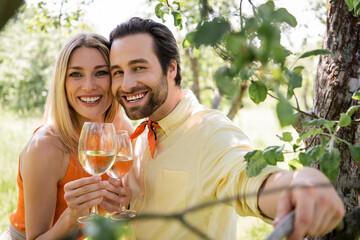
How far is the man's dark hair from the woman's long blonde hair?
6.0 inches

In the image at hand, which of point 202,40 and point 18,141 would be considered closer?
point 202,40

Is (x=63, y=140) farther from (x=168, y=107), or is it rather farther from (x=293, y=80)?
(x=293, y=80)

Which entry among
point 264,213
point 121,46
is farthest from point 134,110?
point 264,213

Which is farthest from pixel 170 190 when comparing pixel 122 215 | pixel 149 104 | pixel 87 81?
pixel 87 81

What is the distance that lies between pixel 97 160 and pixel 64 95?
1.08m

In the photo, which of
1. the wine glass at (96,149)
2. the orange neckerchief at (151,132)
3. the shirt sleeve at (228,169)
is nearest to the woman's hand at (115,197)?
the wine glass at (96,149)

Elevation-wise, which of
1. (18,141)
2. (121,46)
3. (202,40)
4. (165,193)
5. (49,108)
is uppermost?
(121,46)

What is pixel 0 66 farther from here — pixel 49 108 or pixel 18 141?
pixel 49 108

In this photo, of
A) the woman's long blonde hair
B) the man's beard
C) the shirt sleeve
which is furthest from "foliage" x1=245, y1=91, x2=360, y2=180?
the woman's long blonde hair

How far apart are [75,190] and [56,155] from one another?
0.68m

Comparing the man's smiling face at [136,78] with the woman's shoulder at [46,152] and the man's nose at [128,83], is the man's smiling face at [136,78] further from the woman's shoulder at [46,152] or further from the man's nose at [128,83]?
the woman's shoulder at [46,152]

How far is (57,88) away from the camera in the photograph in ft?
10.3

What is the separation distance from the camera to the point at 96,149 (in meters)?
2.29

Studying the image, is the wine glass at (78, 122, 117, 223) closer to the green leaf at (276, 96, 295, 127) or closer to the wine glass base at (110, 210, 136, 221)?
the wine glass base at (110, 210, 136, 221)
